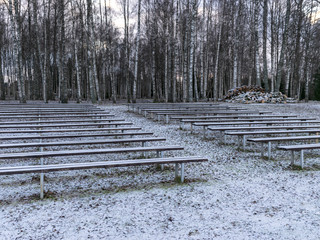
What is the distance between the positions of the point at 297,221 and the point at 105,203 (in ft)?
8.12

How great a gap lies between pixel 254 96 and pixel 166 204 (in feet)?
60.3

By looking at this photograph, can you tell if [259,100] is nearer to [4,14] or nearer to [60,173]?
[60,173]

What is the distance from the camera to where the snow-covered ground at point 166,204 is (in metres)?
2.86

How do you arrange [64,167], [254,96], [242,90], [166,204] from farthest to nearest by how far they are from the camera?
[242,90]
[254,96]
[64,167]
[166,204]

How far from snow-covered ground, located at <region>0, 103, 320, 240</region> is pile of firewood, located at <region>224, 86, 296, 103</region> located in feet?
49.3

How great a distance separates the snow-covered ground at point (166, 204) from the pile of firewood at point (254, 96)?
15023 mm

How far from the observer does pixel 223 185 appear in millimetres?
4266

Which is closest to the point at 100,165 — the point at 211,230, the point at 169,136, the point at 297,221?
the point at 211,230

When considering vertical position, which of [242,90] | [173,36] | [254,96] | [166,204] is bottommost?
[166,204]

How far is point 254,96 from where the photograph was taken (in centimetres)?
2009

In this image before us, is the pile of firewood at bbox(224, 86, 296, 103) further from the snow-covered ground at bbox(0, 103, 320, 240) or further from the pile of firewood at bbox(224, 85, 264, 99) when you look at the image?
the snow-covered ground at bbox(0, 103, 320, 240)

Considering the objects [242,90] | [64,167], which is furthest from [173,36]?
[64,167]

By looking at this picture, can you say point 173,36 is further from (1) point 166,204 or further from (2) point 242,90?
(1) point 166,204

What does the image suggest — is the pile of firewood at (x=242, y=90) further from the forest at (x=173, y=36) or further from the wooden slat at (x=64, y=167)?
the wooden slat at (x=64, y=167)
